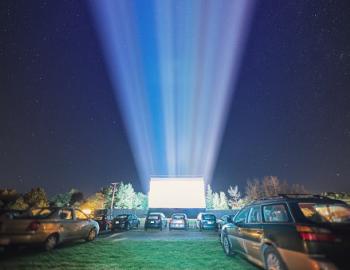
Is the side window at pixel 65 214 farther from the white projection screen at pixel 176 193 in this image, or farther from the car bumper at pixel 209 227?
the white projection screen at pixel 176 193

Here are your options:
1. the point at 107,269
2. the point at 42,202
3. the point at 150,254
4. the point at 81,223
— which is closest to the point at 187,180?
the point at 81,223

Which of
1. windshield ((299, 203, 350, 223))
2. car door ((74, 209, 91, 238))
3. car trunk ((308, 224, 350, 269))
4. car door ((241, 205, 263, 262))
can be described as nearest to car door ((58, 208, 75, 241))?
car door ((74, 209, 91, 238))

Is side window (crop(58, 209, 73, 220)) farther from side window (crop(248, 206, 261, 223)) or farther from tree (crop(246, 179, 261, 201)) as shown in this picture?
tree (crop(246, 179, 261, 201))

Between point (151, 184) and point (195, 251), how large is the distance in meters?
25.5

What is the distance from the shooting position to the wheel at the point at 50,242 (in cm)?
918

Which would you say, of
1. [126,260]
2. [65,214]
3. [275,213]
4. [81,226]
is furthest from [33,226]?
[275,213]

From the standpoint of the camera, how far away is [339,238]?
4254 millimetres

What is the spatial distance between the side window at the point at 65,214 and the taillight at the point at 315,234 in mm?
9250

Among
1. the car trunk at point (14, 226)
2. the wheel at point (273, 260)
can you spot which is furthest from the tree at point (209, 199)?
the wheel at point (273, 260)

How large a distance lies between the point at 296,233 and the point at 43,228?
333 inches

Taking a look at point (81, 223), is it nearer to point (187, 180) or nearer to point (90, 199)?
point (187, 180)

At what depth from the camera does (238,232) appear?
7512mm

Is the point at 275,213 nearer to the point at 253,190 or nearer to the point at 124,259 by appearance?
the point at 124,259

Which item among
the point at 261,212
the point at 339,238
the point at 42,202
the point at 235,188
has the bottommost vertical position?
the point at 339,238
